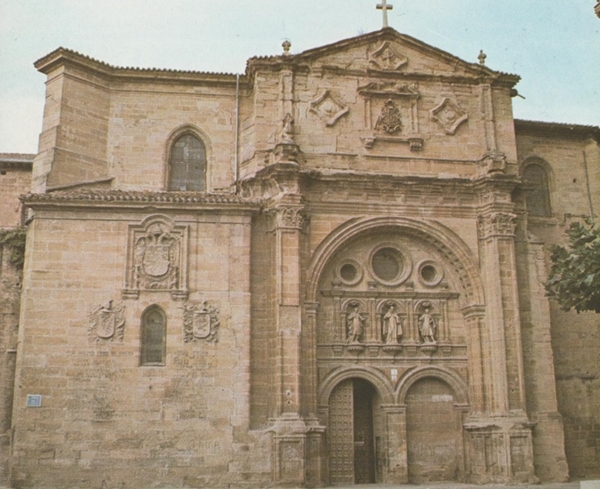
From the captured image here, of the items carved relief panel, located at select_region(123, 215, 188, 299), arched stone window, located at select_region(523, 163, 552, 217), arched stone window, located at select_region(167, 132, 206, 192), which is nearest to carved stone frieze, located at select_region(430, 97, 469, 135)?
arched stone window, located at select_region(523, 163, 552, 217)

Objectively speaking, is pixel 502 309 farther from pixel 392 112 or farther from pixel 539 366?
pixel 392 112

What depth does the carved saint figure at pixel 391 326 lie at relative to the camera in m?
20.5

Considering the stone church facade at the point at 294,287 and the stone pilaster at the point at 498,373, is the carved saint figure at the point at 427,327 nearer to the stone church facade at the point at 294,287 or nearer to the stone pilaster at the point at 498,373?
the stone church facade at the point at 294,287

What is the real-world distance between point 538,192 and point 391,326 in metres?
7.16

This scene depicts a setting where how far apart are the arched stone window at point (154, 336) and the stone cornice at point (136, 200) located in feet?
8.83

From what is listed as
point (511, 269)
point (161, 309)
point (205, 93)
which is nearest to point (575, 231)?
point (511, 269)

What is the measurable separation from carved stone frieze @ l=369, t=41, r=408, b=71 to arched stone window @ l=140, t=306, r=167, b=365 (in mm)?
9174

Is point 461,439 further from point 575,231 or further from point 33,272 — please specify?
point 33,272

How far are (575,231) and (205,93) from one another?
11.5 metres

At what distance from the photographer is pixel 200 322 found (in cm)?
1912

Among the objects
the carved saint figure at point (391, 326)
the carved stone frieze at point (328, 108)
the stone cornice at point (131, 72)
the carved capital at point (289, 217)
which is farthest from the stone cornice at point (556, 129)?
the stone cornice at point (131, 72)

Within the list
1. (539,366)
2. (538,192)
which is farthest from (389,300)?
(538,192)

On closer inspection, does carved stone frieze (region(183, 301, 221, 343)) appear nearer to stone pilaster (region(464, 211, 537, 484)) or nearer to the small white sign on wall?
the small white sign on wall

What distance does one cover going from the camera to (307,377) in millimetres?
19312
